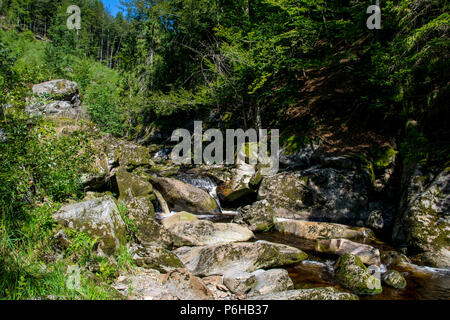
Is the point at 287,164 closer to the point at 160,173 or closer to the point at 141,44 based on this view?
the point at 160,173

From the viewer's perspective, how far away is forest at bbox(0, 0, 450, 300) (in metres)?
4.06

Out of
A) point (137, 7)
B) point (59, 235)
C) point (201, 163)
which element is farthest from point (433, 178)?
point (137, 7)

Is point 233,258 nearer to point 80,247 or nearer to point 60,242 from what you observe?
point 80,247

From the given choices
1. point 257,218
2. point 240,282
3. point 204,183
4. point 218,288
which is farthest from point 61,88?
point 240,282

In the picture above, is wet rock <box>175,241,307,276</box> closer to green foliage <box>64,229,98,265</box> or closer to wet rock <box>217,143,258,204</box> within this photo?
green foliage <box>64,229,98,265</box>

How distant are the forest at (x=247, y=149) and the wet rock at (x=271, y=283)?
2.10 ft

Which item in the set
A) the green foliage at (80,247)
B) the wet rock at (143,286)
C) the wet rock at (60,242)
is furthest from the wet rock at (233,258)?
the wet rock at (60,242)

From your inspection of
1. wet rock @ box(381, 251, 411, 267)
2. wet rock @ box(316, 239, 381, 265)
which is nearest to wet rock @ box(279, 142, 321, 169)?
wet rock @ box(316, 239, 381, 265)

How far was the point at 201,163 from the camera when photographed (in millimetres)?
16094

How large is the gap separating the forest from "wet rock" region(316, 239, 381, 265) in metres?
1.14

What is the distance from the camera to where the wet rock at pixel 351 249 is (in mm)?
6259

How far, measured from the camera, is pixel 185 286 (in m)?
4.13

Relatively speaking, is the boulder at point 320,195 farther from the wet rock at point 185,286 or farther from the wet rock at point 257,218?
the wet rock at point 185,286
